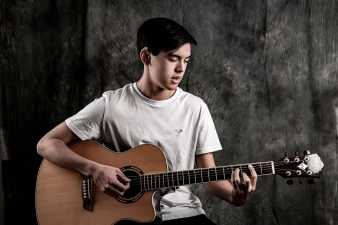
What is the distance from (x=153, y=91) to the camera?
87.6 inches

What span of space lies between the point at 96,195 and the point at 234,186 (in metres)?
0.63

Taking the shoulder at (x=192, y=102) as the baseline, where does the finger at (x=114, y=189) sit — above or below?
below

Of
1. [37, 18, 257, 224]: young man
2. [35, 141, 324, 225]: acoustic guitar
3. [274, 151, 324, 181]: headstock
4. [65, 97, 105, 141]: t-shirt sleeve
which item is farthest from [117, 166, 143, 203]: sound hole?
[274, 151, 324, 181]: headstock

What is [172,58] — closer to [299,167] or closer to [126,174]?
[126,174]

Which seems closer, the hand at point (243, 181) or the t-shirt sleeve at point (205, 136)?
the hand at point (243, 181)

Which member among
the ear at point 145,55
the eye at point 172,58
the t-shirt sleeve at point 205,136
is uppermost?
the ear at point 145,55

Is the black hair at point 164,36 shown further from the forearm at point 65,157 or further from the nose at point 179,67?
the forearm at point 65,157

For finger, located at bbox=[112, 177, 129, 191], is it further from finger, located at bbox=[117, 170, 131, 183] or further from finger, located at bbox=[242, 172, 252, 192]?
finger, located at bbox=[242, 172, 252, 192]

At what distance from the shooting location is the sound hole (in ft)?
6.62

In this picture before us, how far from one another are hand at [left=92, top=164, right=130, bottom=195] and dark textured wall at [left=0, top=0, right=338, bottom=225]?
588 millimetres

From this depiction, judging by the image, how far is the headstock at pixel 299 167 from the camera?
1862 mm

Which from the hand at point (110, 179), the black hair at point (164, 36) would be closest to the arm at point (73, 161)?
the hand at point (110, 179)

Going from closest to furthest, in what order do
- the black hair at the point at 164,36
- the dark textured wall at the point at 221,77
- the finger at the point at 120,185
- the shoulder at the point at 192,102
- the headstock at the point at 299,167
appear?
the headstock at the point at 299,167, the finger at the point at 120,185, the black hair at the point at 164,36, the shoulder at the point at 192,102, the dark textured wall at the point at 221,77

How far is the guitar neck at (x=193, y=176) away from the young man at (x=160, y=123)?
18cm
